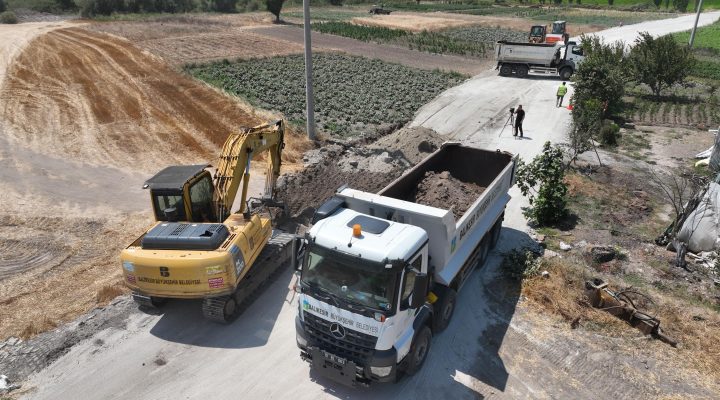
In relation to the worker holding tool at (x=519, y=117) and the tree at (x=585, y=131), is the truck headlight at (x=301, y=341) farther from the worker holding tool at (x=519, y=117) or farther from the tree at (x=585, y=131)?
the worker holding tool at (x=519, y=117)

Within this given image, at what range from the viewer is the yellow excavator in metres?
8.99

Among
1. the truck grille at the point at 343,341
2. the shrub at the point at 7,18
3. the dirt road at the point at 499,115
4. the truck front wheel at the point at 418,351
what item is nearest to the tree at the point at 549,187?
the dirt road at the point at 499,115

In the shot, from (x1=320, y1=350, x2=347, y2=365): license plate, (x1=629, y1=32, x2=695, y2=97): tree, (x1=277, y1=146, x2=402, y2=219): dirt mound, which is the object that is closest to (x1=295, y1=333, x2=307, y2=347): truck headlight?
(x1=320, y1=350, x2=347, y2=365): license plate

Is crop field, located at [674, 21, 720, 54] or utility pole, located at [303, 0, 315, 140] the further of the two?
crop field, located at [674, 21, 720, 54]

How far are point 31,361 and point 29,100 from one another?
1811 centimetres

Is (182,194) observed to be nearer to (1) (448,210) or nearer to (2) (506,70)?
(1) (448,210)

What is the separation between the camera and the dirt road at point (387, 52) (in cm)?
3647

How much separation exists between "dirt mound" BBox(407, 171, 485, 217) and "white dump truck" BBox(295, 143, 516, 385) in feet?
7.09

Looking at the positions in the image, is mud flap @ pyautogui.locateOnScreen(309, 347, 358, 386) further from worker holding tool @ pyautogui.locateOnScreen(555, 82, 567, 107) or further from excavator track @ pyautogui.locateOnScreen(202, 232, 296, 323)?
worker holding tool @ pyautogui.locateOnScreen(555, 82, 567, 107)

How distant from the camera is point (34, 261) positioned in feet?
40.1

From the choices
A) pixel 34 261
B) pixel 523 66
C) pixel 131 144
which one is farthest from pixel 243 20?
pixel 34 261

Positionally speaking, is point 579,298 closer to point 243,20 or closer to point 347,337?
point 347,337

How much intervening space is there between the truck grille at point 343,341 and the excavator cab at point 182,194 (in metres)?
3.91

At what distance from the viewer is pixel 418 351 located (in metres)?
8.45
